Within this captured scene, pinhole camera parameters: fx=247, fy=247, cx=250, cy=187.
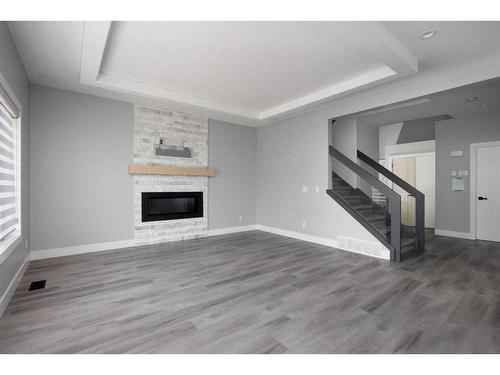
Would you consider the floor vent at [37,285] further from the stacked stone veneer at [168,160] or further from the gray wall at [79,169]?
the stacked stone veneer at [168,160]

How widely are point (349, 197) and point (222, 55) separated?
3767 millimetres

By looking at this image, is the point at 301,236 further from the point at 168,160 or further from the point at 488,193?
the point at 488,193

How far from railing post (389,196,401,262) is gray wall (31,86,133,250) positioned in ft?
15.9

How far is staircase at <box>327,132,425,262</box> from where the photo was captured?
4145 millimetres

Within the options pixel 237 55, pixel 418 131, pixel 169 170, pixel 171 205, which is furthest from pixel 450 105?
pixel 171 205

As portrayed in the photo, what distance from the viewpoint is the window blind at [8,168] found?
2.67 metres

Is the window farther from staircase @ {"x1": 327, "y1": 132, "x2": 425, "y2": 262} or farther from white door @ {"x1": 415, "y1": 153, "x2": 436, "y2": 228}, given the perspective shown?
white door @ {"x1": 415, "y1": 153, "x2": 436, "y2": 228}

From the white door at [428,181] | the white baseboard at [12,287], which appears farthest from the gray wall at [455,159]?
the white baseboard at [12,287]

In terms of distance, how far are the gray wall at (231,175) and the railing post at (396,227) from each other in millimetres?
3575

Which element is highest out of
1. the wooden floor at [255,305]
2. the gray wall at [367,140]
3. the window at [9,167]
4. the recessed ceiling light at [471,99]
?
the recessed ceiling light at [471,99]
